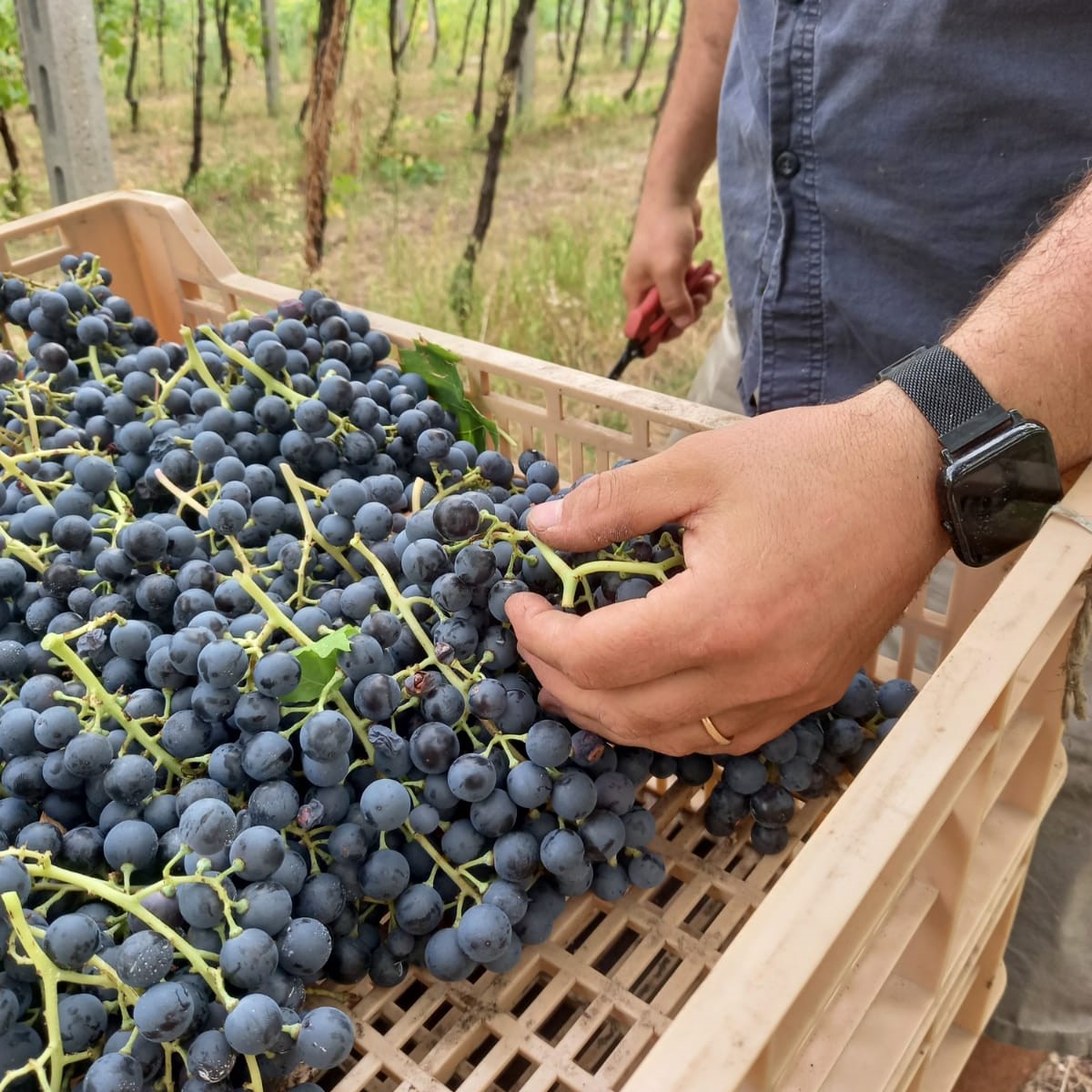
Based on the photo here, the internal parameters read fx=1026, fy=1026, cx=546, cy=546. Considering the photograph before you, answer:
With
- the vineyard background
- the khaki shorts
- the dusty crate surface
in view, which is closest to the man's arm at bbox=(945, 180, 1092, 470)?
the dusty crate surface

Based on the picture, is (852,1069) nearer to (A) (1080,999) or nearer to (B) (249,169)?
(A) (1080,999)

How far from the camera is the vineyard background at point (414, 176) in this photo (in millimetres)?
3754

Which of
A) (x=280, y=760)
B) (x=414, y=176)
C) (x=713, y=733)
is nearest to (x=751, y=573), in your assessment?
(x=713, y=733)

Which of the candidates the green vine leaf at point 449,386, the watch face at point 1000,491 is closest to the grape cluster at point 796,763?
the watch face at point 1000,491

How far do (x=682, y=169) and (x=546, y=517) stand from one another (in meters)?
1.23

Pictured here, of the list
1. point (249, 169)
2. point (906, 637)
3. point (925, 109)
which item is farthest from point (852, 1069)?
point (249, 169)

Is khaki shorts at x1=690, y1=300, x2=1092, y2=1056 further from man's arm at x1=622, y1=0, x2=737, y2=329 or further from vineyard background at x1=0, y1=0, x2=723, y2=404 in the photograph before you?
vineyard background at x1=0, y1=0, x2=723, y2=404

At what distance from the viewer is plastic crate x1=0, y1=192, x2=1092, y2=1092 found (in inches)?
21.5

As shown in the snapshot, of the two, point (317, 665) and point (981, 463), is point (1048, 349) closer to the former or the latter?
point (981, 463)

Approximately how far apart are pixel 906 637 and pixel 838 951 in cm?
63

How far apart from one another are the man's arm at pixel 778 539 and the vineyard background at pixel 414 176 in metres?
2.44

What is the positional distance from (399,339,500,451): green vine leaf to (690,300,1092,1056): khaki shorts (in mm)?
905

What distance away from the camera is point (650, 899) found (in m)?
0.99

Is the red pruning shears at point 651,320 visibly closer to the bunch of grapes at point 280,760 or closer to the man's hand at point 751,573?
the bunch of grapes at point 280,760
